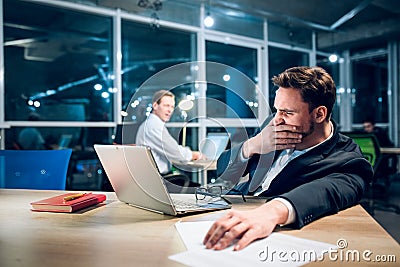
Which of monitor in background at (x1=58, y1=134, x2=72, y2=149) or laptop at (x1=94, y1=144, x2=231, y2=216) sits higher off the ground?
monitor in background at (x1=58, y1=134, x2=72, y2=149)

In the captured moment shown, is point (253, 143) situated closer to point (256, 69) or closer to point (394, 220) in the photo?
point (394, 220)

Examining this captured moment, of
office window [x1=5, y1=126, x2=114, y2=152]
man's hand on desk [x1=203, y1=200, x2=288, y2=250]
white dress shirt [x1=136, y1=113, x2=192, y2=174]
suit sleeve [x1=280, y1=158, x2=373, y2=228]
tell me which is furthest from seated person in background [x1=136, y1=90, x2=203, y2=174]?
office window [x1=5, y1=126, x2=114, y2=152]

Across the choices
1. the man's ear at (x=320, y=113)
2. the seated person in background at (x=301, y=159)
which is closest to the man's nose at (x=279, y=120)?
the seated person in background at (x=301, y=159)

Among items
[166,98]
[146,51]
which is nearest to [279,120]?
[166,98]

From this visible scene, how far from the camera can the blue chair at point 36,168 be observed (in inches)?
76.2

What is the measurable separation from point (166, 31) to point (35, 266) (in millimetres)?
Answer: 5054

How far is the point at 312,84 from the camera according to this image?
127cm

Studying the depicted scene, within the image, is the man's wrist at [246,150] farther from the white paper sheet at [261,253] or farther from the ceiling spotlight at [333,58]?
the ceiling spotlight at [333,58]

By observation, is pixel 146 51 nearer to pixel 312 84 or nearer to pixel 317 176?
pixel 312 84

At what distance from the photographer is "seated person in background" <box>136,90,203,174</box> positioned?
6.91ft

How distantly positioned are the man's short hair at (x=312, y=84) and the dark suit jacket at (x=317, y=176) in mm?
108

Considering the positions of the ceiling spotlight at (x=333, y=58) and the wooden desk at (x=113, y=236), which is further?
the ceiling spotlight at (x=333, y=58)

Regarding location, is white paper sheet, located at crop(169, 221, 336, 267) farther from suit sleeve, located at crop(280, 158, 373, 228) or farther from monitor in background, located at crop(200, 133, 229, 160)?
monitor in background, located at crop(200, 133, 229, 160)

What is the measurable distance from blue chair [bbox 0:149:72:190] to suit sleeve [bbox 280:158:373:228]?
1.33 meters
